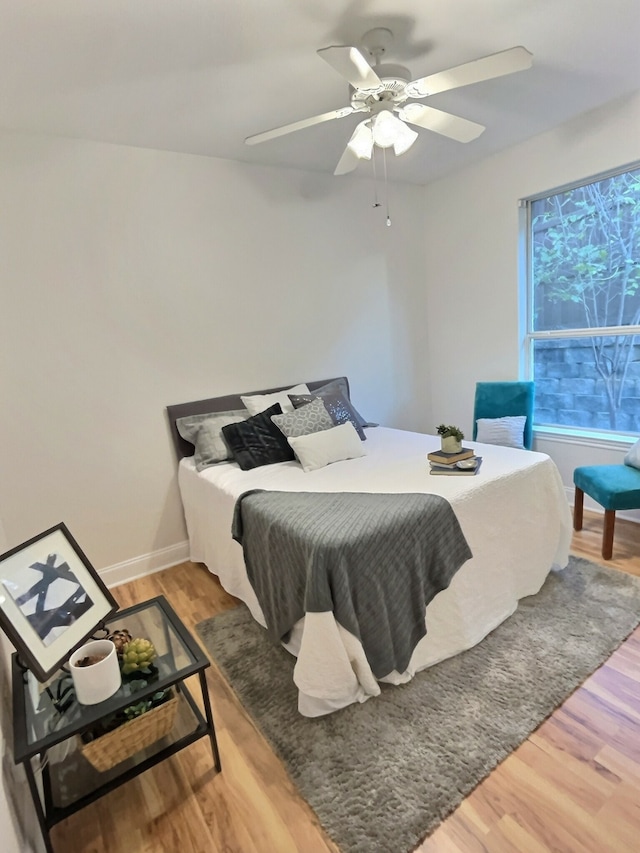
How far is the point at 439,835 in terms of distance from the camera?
1.30 metres

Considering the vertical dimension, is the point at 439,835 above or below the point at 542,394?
below

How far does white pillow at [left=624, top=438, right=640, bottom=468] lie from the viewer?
2.74 metres

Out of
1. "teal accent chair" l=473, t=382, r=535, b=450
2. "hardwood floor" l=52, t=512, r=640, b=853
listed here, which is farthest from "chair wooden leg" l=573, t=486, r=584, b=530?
"hardwood floor" l=52, t=512, r=640, b=853

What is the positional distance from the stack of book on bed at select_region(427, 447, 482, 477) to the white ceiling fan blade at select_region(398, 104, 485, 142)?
4.88 feet

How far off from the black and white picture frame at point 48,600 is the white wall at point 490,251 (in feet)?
10.6

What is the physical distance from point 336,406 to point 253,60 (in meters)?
1.83

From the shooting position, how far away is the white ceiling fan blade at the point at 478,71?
1.55 m

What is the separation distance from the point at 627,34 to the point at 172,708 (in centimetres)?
321

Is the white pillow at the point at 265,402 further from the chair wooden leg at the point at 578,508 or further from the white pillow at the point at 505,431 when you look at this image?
the chair wooden leg at the point at 578,508

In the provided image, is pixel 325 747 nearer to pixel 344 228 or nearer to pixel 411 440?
pixel 411 440

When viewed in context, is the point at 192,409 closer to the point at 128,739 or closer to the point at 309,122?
the point at 309,122

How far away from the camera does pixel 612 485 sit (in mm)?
2561

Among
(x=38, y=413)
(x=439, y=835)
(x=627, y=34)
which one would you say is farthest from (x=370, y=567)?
(x=627, y=34)

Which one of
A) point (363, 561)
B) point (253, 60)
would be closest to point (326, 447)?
point (363, 561)
